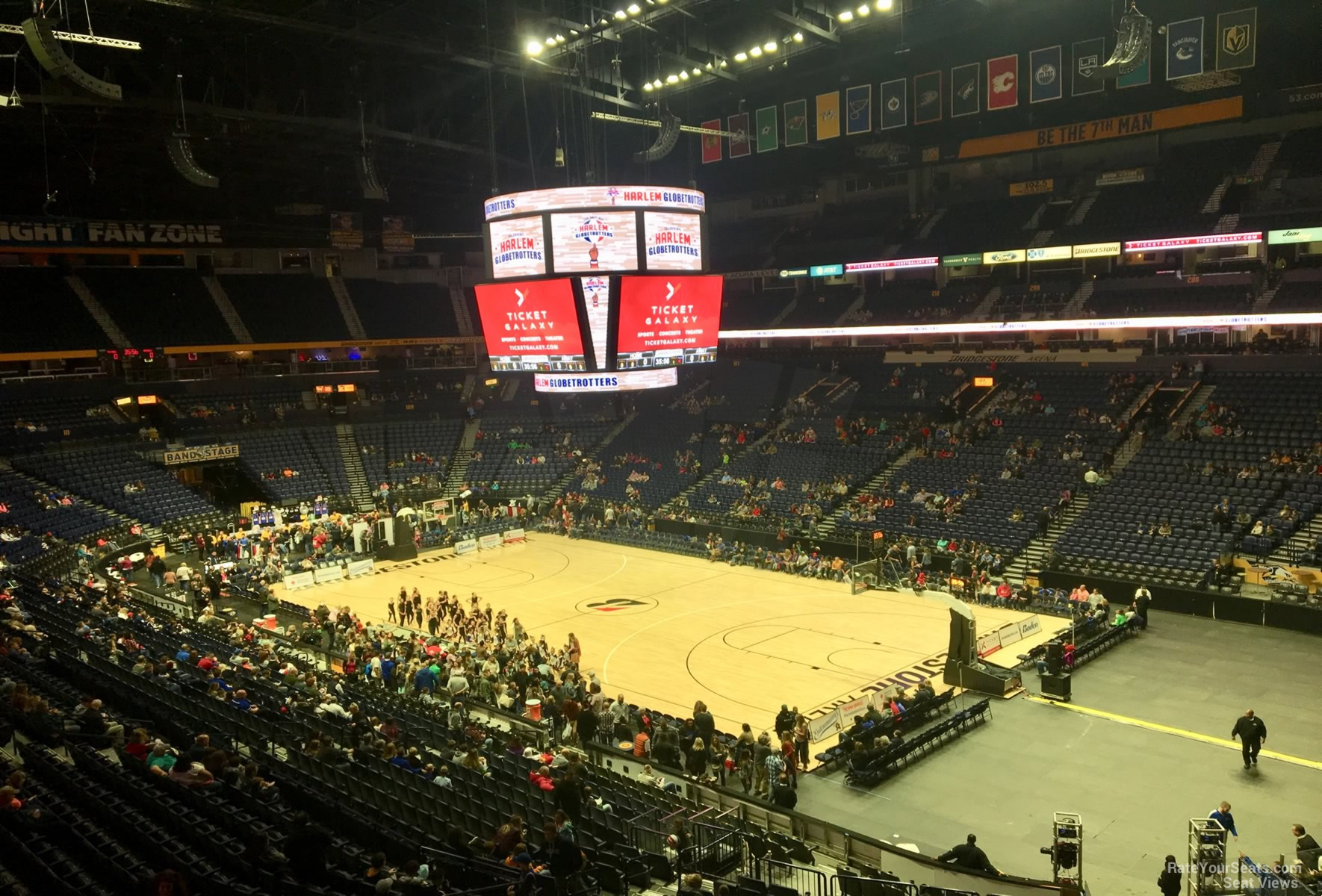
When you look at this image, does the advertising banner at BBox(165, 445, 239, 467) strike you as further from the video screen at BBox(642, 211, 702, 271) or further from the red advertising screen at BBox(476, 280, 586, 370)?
the video screen at BBox(642, 211, 702, 271)

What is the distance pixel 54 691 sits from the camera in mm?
13953

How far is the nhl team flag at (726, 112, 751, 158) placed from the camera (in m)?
39.7

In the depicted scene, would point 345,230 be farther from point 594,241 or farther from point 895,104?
point 594,241

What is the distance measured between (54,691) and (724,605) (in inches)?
699

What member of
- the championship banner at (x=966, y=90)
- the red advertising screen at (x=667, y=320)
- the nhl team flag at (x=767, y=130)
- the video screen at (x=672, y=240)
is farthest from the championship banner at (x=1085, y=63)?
the video screen at (x=672, y=240)

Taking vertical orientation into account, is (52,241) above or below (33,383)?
above

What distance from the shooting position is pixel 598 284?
23.7 m

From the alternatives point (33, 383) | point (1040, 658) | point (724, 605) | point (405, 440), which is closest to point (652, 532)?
point (724, 605)

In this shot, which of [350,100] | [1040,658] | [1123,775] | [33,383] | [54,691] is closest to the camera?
[54,691]

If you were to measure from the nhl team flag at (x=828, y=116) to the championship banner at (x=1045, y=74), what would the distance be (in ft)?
23.0

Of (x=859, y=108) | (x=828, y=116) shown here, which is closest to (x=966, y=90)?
(x=859, y=108)

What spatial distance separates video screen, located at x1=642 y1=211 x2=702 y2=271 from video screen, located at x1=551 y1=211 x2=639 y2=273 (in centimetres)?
40

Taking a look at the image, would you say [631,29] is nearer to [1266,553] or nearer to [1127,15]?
[1127,15]

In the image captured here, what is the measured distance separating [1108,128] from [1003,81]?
6.81m
